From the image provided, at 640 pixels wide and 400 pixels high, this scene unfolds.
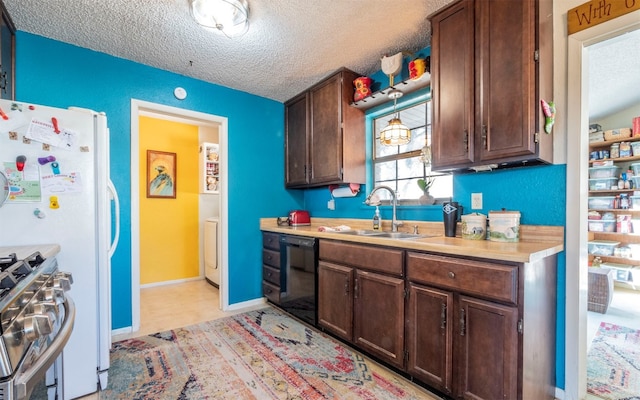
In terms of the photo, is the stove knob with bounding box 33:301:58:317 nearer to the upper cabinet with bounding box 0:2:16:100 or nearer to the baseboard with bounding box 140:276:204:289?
the upper cabinet with bounding box 0:2:16:100

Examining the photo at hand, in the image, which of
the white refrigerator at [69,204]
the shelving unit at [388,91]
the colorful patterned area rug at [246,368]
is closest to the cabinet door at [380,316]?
the colorful patterned area rug at [246,368]

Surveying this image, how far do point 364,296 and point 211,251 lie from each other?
8.63ft

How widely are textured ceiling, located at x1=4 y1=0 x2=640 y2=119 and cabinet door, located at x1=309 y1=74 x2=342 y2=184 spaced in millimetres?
164

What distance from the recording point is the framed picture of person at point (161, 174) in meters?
4.07

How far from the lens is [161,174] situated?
416 cm

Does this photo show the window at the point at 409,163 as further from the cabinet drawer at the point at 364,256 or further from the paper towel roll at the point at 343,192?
the cabinet drawer at the point at 364,256

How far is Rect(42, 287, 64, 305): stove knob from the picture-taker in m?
0.99

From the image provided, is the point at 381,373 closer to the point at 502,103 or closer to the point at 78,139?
the point at 502,103

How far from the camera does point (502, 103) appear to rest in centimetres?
162

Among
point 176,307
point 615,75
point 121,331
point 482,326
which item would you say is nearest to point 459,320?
point 482,326

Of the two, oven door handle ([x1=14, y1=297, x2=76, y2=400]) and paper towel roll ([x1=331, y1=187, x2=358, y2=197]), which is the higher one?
paper towel roll ([x1=331, y1=187, x2=358, y2=197])

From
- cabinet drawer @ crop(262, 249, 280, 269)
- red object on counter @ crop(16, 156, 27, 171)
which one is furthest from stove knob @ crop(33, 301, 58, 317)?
cabinet drawer @ crop(262, 249, 280, 269)

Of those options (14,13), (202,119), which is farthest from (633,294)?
(14,13)

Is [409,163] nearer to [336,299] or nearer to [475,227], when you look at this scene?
[475,227]
